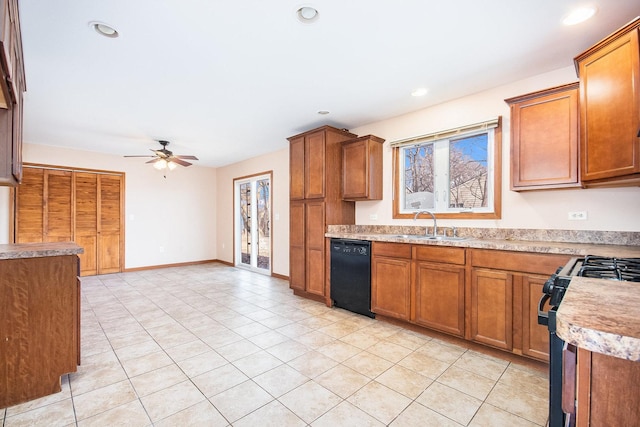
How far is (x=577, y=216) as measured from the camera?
8.33ft

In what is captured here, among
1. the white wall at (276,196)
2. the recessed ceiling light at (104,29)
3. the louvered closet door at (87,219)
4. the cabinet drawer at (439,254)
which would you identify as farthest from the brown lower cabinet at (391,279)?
the louvered closet door at (87,219)

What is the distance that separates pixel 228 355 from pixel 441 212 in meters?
2.67

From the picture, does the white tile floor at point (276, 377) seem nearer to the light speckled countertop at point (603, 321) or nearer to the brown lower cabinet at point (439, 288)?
the brown lower cabinet at point (439, 288)

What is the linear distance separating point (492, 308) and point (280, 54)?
2745 mm

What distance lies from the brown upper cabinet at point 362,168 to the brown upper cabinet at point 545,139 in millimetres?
1596

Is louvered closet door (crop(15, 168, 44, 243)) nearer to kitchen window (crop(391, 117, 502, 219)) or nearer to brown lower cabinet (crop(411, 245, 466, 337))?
kitchen window (crop(391, 117, 502, 219))

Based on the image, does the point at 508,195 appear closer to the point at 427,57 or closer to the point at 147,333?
the point at 427,57

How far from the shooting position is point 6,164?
79.8 inches

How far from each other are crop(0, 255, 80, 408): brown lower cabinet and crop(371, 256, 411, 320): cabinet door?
2.67 metres

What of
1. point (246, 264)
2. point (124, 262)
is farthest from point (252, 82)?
point (124, 262)

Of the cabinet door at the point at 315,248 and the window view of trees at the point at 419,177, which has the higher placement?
the window view of trees at the point at 419,177

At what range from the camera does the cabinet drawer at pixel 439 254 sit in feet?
8.74

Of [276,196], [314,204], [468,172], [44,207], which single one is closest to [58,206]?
[44,207]

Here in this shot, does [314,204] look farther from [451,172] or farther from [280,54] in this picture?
[280,54]
